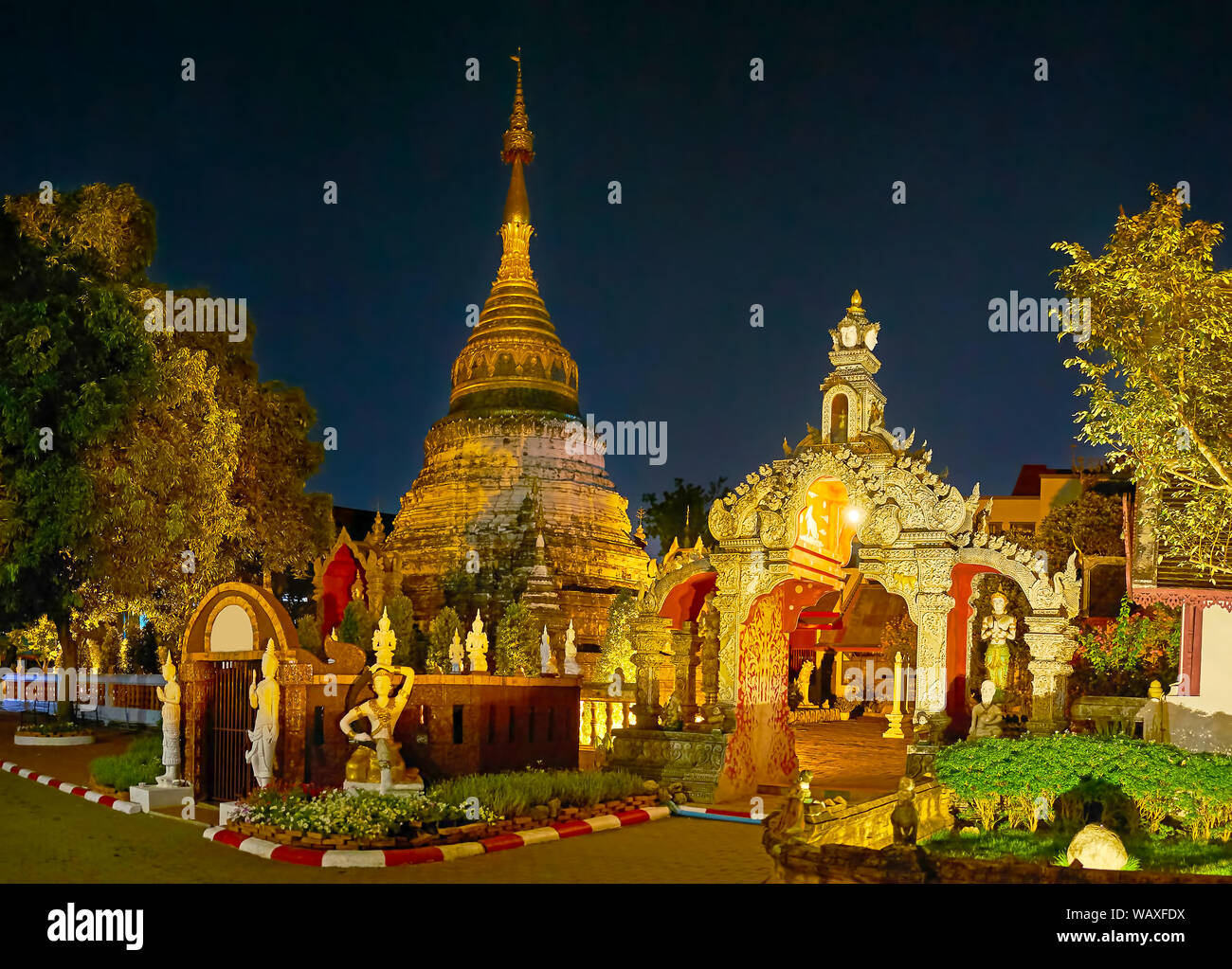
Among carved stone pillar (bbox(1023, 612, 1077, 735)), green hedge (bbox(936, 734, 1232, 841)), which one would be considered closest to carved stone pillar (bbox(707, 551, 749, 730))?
carved stone pillar (bbox(1023, 612, 1077, 735))

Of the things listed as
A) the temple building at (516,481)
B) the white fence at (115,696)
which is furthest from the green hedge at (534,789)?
the temple building at (516,481)

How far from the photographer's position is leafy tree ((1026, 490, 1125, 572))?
81.1 ft

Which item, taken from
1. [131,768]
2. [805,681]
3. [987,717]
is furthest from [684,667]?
[805,681]

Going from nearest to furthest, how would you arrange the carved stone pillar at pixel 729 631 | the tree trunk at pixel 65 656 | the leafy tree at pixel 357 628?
the carved stone pillar at pixel 729 631 < the tree trunk at pixel 65 656 < the leafy tree at pixel 357 628

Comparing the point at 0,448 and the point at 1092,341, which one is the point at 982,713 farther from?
the point at 0,448

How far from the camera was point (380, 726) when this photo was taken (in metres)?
13.6

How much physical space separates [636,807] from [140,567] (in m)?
14.9

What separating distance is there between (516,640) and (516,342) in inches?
595

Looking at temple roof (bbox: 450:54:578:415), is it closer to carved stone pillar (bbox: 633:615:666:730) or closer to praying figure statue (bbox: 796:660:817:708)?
praying figure statue (bbox: 796:660:817:708)

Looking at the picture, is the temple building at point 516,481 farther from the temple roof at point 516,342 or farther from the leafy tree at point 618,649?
the leafy tree at point 618,649

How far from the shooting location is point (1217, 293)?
12203mm

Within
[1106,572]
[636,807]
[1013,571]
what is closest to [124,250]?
[636,807]

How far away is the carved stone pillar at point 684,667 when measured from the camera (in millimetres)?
18138

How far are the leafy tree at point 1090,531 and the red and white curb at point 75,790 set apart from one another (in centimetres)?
1872
